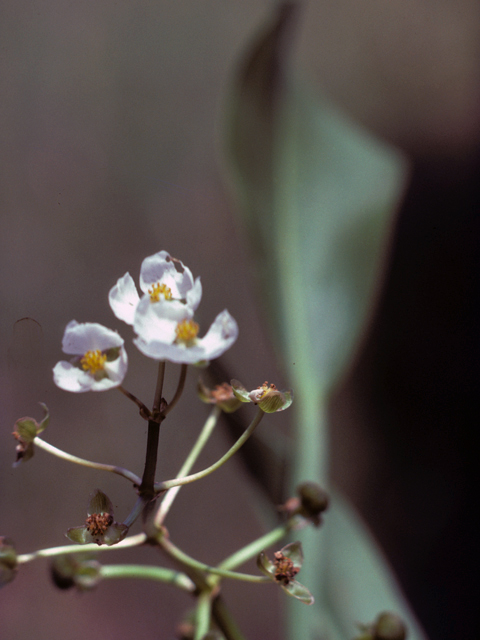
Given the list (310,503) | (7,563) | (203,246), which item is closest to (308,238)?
(203,246)

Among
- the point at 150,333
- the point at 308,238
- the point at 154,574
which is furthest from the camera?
the point at 308,238

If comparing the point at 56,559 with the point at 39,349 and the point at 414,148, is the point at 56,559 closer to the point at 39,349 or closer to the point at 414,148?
the point at 39,349

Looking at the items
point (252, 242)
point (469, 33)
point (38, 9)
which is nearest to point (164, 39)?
point (38, 9)

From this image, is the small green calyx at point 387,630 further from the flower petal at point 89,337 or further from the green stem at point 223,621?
the flower petal at point 89,337

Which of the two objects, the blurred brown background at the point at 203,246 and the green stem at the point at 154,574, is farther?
the blurred brown background at the point at 203,246

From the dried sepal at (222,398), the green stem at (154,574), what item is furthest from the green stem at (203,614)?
the dried sepal at (222,398)

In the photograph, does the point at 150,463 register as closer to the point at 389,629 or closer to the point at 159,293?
the point at 159,293
